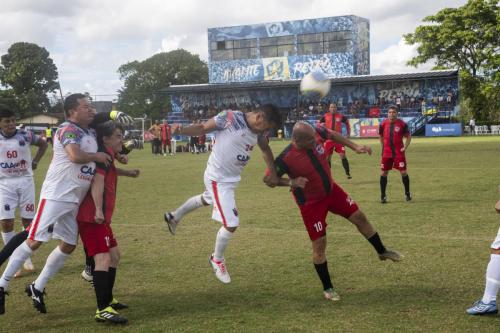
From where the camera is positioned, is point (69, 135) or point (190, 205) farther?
point (190, 205)

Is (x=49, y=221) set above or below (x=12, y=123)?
below

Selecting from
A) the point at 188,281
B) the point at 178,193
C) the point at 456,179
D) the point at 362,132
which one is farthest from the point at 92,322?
the point at 362,132

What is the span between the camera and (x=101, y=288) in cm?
550

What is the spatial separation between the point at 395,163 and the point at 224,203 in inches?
288

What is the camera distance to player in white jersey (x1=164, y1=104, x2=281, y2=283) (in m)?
6.52

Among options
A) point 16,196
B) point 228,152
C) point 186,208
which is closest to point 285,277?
point 228,152

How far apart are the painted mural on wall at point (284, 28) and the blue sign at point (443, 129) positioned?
17059 millimetres

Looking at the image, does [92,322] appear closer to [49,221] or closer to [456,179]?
[49,221]

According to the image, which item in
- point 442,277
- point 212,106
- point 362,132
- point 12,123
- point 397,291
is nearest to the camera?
point 397,291

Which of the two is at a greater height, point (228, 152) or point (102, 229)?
point (228, 152)

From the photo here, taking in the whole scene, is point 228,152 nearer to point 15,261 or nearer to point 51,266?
point 51,266

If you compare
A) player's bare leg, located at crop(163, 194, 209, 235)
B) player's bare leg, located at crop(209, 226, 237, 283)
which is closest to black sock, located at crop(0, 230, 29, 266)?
player's bare leg, located at crop(209, 226, 237, 283)

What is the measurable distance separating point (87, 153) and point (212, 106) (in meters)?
58.3

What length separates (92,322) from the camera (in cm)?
554
